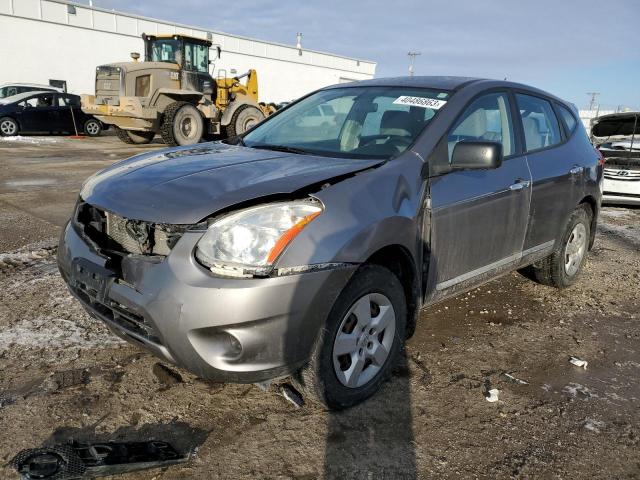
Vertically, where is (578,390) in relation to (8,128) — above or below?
below

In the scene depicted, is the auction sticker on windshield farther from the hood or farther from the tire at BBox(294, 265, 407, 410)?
the tire at BBox(294, 265, 407, 410)

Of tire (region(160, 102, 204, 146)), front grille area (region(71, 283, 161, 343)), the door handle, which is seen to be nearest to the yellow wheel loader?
tire (region(160, 102, 204, 146))

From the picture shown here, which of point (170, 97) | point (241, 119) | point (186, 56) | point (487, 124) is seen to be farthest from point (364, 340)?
point (186, 56)

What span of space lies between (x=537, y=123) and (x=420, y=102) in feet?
3.98

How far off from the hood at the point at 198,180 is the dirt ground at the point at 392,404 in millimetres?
966

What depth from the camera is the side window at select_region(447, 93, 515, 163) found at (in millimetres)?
3262

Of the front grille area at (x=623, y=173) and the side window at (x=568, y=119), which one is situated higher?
the side window at (x=568, y=119)

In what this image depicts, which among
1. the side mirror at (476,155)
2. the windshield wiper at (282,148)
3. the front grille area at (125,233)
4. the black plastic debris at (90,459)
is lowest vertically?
the black plastic debris at (90,459)

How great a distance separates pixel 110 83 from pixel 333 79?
26661mm

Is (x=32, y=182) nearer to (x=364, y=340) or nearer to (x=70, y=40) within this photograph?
(x=364, y=340)

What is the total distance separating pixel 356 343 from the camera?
103 inches

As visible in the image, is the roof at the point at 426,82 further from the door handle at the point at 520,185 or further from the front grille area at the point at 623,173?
the front grille area at the point at 623,173

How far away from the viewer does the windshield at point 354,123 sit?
314cm

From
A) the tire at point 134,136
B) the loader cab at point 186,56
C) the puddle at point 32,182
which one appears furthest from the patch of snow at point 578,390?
the tire at point 134,136
